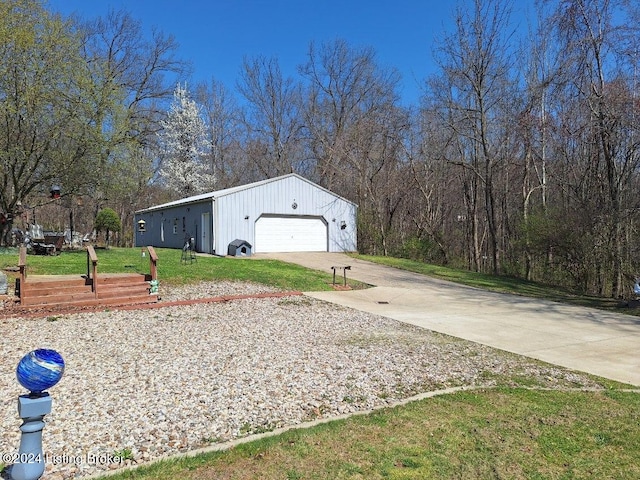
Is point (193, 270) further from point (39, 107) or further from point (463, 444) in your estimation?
point (463, 444)

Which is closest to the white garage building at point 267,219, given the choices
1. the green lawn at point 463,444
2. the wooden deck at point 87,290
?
the wooden deck at point 87,290

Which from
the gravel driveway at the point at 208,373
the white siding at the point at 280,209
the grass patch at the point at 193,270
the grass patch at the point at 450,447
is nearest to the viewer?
the grass patch at the point at 450,447

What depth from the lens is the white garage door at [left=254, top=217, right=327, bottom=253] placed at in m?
19.8

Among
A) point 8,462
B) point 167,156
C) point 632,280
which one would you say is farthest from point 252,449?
point 167,156

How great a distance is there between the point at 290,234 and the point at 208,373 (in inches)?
634

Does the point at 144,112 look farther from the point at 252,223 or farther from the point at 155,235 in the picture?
the point at 252,223

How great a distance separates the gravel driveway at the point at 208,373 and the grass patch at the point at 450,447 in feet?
1.04

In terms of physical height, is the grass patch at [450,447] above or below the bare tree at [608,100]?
below

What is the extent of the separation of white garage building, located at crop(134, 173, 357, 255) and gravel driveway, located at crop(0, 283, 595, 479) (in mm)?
10866

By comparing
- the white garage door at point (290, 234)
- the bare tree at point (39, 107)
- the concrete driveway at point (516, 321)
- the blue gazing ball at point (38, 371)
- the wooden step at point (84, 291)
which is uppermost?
the bare tree at point (39, 107)

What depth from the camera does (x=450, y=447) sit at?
2.94 meters

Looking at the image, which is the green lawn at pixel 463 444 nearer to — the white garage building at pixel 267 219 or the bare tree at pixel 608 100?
the bare tree at pixel 608 100

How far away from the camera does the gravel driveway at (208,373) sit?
122 inches

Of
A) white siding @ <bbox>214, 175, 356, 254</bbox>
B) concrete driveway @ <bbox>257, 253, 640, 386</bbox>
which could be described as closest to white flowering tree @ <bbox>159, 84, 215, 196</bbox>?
white siding @ <bbox>214, 175, 356, 254</bbox>
